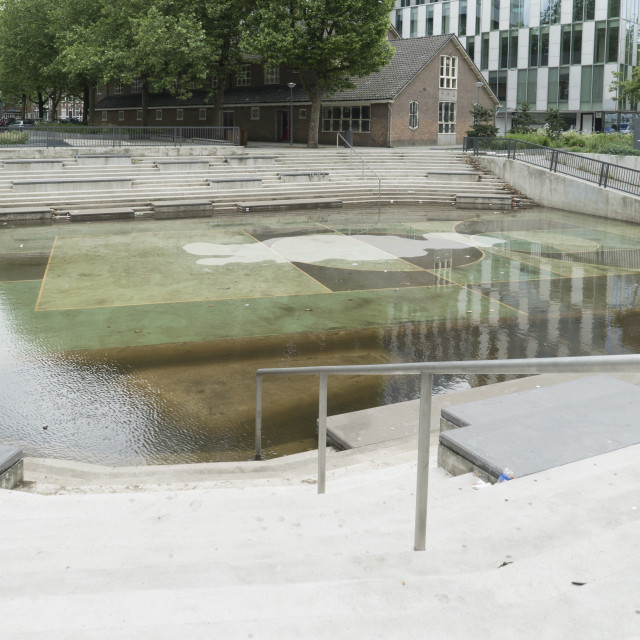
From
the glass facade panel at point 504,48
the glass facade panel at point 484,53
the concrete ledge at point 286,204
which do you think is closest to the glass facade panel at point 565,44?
the glass facade panel at point 504,48

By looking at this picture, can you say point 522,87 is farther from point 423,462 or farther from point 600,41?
point 423,462

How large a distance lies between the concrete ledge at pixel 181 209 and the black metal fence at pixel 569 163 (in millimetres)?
14940

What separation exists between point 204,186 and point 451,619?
29.0m

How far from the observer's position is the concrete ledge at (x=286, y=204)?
28047 mm

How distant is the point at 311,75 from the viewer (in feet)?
166

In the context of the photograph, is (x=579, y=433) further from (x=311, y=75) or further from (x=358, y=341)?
(x=311, y=75)

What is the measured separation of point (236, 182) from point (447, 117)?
25.6m

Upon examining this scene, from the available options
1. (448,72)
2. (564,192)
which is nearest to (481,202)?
(564,192)

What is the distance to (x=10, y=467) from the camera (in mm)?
5898

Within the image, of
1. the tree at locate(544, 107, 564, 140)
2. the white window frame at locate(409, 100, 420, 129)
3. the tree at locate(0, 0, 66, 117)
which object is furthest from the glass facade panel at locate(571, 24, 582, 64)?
the tree at locate(0, 0, 66, 117)

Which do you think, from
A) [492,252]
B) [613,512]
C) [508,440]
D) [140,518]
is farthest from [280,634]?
[492,252]

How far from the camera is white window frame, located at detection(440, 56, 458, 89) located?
163ft

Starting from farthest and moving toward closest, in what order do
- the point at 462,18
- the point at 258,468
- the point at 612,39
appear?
1. the point at 462,18
2. the point at 612,39
3. the point at 258,468

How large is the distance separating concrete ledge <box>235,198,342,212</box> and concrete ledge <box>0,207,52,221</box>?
277 inches
